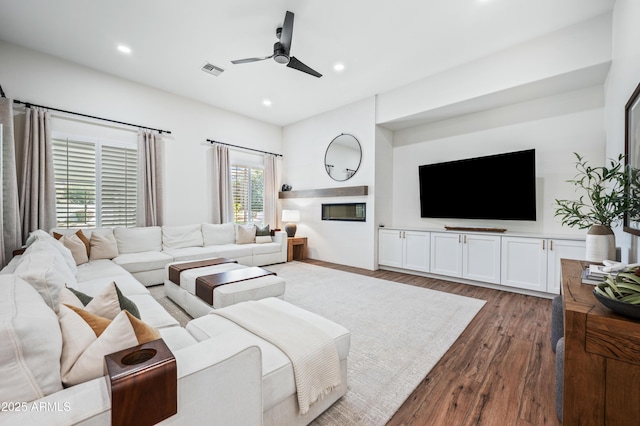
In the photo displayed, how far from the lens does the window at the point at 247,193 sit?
5707 millimetres

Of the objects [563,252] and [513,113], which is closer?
[563,252]

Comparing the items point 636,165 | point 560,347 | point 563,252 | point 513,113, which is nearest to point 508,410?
point 560,347

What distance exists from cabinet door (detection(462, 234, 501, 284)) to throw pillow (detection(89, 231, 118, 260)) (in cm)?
503

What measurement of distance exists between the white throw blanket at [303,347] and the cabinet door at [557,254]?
326 cm

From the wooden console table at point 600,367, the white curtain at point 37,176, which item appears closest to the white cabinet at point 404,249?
the wooden console table at point 600,367

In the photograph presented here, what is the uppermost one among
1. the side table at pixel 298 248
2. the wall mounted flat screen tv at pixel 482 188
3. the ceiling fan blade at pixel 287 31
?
the ceiling fan blade at pixel 287 31

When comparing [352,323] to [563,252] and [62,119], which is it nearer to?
[563,252]

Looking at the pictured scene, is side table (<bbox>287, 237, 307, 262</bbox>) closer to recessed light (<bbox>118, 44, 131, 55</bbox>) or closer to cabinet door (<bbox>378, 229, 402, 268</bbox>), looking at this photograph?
cabinet door (<bbox>378, 229, 402, 268</bbox>)

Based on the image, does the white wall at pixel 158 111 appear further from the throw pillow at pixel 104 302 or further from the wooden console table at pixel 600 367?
the wooden console table at pixel 600 367

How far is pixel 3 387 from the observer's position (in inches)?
26.1

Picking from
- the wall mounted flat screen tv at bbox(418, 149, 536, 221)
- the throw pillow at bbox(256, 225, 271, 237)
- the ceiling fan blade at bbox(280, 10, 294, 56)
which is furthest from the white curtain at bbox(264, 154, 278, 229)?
the ceiling fan blade at bbox(280, 10, 294, 56)

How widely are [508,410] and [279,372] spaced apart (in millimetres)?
1365

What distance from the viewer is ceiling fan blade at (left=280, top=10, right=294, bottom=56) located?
271cm

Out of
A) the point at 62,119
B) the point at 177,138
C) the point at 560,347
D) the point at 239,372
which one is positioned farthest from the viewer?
the point at 177,138
